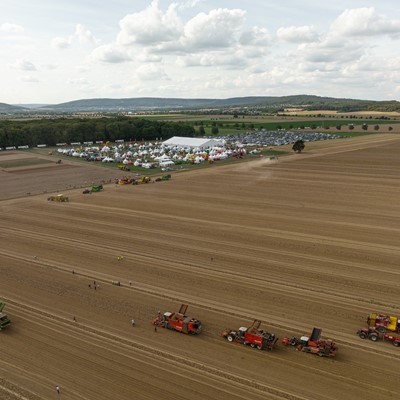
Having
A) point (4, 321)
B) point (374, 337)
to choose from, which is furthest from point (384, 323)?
point (4, 321)

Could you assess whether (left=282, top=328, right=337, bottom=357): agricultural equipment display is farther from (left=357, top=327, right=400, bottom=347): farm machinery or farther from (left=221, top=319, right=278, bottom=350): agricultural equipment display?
(left=357, top=327, right=400, bottom=347): farm machinery

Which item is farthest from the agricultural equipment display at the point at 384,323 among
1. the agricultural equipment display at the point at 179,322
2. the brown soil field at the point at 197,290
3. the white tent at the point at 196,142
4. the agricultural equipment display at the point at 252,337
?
the white tent at the point at 196,142

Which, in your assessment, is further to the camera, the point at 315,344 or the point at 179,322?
the point at 179,322

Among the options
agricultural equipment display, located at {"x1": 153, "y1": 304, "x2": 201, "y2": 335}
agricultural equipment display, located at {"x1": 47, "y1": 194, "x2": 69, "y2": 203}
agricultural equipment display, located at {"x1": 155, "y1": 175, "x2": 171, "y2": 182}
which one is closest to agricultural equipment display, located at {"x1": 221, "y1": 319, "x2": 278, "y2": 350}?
agricultural equipment display, located at {"x1": 153, "y1": 304, "x2": 201, "y2": 335}

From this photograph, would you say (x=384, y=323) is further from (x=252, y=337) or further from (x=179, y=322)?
(x=179, y=322)

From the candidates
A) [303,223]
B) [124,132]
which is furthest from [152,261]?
Result: [124,132]

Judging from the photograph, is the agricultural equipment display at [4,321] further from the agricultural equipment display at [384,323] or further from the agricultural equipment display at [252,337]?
the agricultural equipment display at [384,323]

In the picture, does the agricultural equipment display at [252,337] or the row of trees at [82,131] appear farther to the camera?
→ the row of trees at [82,131]

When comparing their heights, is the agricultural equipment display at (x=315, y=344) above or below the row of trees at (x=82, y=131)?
below
